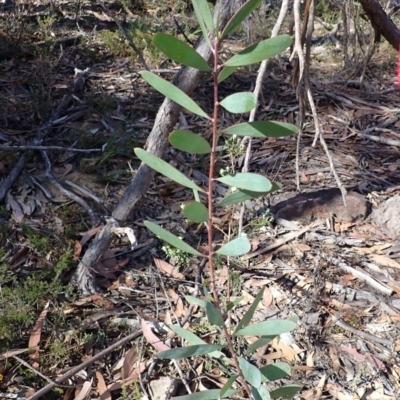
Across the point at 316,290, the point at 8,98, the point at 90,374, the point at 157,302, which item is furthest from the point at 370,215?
the point at 8,98

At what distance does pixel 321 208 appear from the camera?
9.36 ft

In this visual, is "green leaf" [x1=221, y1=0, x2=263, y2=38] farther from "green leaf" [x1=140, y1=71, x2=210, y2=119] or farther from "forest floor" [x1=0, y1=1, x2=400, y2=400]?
"forest floor" [x1=0, y1=1, x2=400, y2=400]

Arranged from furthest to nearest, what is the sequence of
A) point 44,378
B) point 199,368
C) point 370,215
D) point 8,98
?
1. point 8,98
2. point 370,215
3. point 199,368
4. point 44,378

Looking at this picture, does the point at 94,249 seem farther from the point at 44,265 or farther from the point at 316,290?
the point at 316,290

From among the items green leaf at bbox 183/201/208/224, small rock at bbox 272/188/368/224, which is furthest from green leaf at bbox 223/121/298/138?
small rock at bbox 272/188/368/224

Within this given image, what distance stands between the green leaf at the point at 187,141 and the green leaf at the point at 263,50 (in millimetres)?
127

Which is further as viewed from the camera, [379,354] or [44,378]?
[379,354]

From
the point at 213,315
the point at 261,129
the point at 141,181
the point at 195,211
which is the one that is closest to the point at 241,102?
the point at 261,129

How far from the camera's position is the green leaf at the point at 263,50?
2.57ft

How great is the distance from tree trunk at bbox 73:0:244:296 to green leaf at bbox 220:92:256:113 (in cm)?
120

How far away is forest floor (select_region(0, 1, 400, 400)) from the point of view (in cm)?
206

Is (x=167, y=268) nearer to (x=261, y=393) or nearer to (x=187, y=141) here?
(x=261, y=393)

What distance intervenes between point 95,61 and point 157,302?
9.07ft

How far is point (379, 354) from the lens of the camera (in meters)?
2.12
